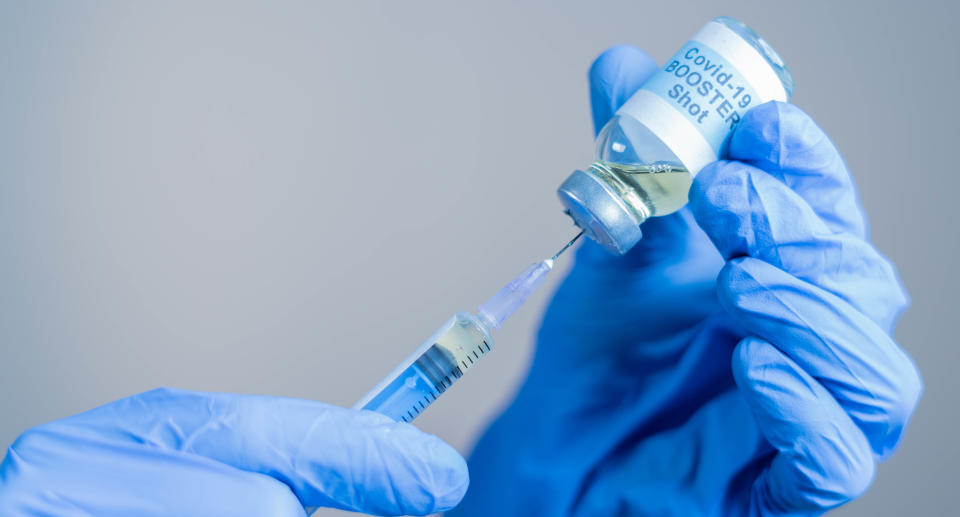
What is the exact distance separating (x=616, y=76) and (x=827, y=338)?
601 mm

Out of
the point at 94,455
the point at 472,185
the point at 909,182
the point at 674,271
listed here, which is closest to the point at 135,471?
the point at 94,455

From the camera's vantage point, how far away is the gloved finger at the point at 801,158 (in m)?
0.91

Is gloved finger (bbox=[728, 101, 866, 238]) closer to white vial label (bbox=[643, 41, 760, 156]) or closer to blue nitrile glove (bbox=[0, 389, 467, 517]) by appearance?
white vial label (bbox=[643, 41, 760, 156])

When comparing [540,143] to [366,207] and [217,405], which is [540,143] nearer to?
[366,207]

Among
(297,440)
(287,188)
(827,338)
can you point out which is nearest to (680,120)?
(827,338)

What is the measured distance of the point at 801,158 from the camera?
964 mm

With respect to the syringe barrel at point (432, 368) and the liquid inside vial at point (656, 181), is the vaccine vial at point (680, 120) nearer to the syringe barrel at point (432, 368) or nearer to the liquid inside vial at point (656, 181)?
the liquid inside vial at point (656, 181)

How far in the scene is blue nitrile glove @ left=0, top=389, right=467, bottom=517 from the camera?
801 millimetres

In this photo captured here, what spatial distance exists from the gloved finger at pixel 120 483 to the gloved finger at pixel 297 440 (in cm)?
2

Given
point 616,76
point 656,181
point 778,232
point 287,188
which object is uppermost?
point 287,188

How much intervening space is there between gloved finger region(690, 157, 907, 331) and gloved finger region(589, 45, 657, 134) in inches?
14.1

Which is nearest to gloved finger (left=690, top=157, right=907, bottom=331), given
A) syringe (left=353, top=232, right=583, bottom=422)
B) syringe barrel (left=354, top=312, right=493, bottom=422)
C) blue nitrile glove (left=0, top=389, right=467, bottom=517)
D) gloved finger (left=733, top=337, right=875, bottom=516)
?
gloved finger (left=733, top=337, right=875, bottom=516)

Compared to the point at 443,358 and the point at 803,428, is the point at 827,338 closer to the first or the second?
the point at 803,428

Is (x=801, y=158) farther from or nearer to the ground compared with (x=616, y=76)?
nearer to the ground
